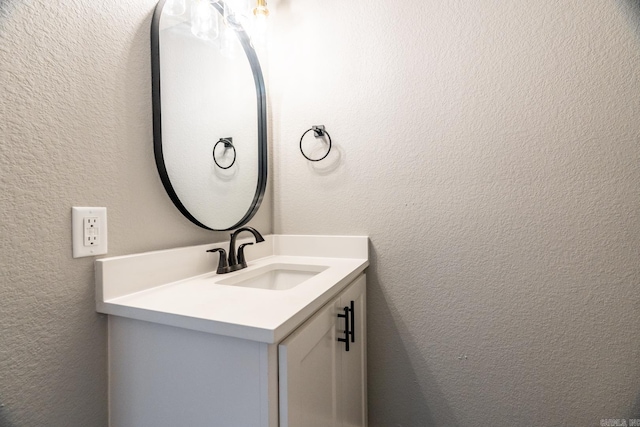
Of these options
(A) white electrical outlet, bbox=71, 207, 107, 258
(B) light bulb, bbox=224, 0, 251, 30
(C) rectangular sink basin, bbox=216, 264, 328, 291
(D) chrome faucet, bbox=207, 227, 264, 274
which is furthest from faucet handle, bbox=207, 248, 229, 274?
(B) light bulb, bbox=224, 0, 251, 30

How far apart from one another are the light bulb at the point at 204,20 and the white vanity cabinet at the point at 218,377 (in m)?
0.92

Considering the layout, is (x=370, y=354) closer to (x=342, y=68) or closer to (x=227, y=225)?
(x=227, y=225)

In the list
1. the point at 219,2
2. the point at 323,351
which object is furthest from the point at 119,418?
the point at 219,2

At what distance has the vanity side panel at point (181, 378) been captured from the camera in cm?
55

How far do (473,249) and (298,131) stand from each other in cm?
91

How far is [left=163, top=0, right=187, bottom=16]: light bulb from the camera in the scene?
2.84 feet

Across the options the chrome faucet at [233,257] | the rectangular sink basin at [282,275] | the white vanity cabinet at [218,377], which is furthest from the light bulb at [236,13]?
the white vanity cabinet at [218,377]

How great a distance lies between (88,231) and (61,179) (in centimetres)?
12

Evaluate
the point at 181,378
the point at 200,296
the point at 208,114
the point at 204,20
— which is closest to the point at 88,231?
the point at 200,296

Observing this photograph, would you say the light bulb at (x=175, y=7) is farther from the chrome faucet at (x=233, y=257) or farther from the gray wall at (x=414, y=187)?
the chrome faucet at (x=233, y=257)

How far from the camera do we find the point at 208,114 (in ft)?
3.43

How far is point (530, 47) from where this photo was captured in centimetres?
105

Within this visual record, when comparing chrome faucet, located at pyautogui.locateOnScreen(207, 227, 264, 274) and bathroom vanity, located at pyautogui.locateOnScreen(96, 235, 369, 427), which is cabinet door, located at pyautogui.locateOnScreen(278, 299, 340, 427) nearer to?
bathroom vanity, located at pyautogui.locateOnScreen(96, 235, 369, 427)

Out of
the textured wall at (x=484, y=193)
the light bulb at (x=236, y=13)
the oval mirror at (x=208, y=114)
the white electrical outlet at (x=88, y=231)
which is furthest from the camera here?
the light bulb at (x=236, y=13)
